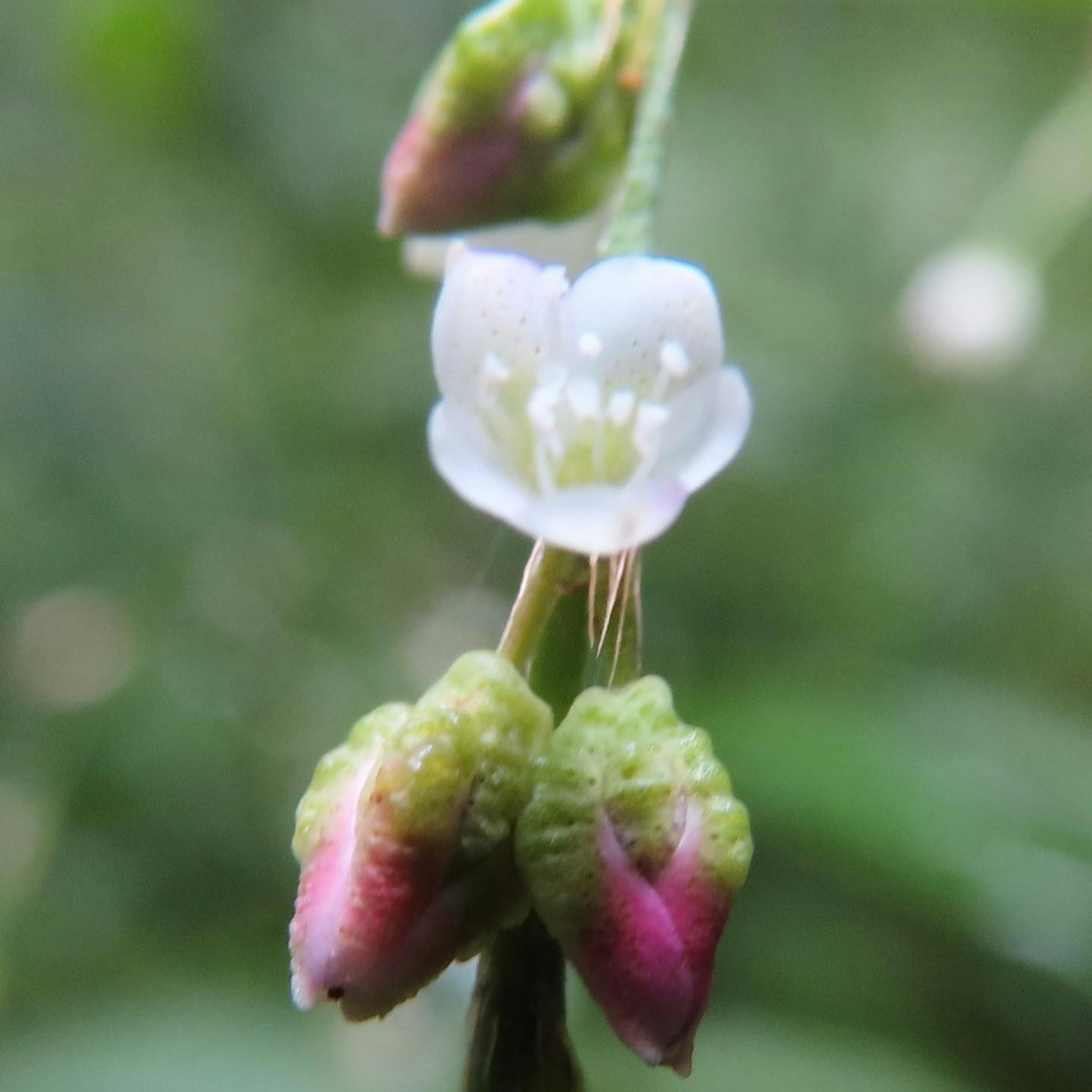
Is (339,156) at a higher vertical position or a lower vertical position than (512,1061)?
higher

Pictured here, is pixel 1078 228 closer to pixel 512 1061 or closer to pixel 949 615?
pixel 949 615

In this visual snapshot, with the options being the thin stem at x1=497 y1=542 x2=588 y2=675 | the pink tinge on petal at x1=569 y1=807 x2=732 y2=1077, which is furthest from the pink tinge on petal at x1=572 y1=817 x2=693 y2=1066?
the thin stem at x1=497 y1=542 x2=588 y2=675

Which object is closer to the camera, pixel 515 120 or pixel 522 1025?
pixel 522 1025

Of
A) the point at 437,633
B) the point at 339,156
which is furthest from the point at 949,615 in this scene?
the point at 339,156

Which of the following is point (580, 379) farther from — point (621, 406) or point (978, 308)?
point (978, 308)

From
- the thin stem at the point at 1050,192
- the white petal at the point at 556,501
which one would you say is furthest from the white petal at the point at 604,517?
the thin stem at the point at 1050,192

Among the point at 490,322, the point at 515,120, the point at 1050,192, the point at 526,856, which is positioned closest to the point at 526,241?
the point at 515,120

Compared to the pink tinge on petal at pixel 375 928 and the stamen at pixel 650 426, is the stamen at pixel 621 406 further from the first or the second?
the pink tinge on petal at pixel 375 928
